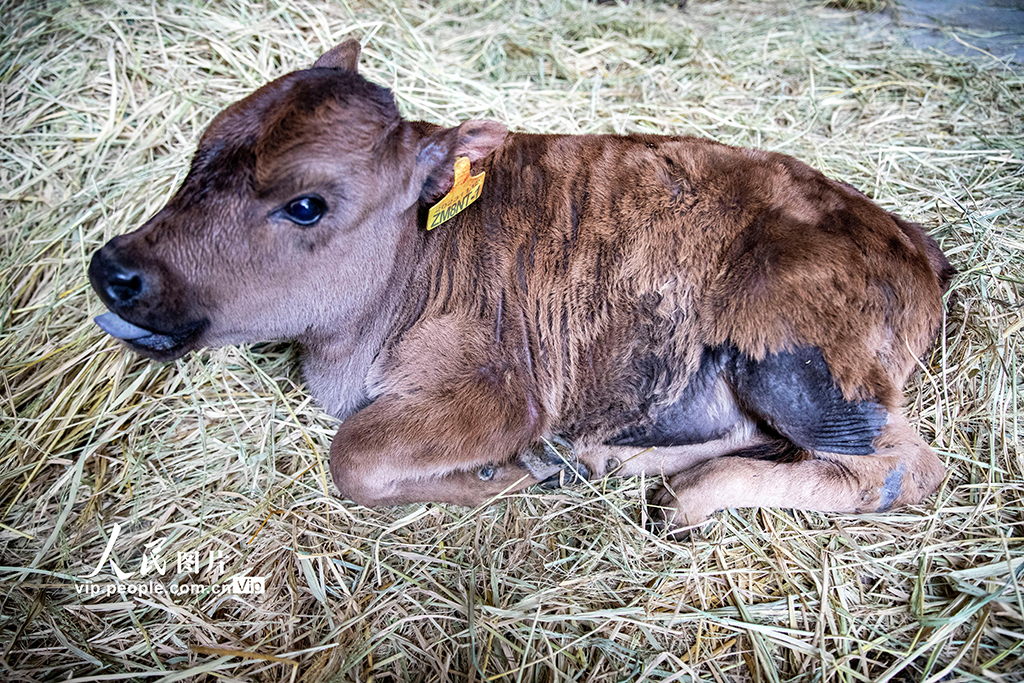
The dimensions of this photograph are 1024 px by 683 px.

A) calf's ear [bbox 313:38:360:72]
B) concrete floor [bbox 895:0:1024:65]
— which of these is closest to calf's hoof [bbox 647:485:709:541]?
calf's ear [bbox 313:38:360:72]

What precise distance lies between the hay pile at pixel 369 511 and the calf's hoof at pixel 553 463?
107mm

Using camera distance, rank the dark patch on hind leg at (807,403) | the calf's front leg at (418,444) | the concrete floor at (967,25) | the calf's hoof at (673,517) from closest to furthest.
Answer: the dark patch on hind leg at (807,403) < the calf's front leg at (418,444) < the calf's hoof at (673,517) < the concrete floor at (967,25)

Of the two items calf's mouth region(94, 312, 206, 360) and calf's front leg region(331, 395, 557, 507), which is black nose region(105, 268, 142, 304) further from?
calf's front leg region(331, 395, 557, 507)

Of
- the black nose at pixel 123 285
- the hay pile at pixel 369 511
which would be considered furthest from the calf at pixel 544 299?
the hay pile at pixel 369 511

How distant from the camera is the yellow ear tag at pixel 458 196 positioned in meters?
2.54

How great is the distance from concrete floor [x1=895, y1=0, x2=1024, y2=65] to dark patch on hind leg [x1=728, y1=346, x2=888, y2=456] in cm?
379

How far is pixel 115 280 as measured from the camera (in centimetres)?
220

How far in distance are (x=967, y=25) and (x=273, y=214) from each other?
5.65 m

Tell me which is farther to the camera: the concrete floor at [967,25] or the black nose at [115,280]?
the concrete floor at [967,25]

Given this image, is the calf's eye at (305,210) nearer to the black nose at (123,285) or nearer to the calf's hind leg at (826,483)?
the black nose at (123,285)

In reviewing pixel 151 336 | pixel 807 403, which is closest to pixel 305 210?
pixel 151 336

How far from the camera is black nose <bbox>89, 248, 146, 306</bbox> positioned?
7.20 feet

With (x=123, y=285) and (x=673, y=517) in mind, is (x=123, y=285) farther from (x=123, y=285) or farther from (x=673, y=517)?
(x=673, y=517)

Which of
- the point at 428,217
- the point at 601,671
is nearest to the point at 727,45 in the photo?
the point at 428,217
